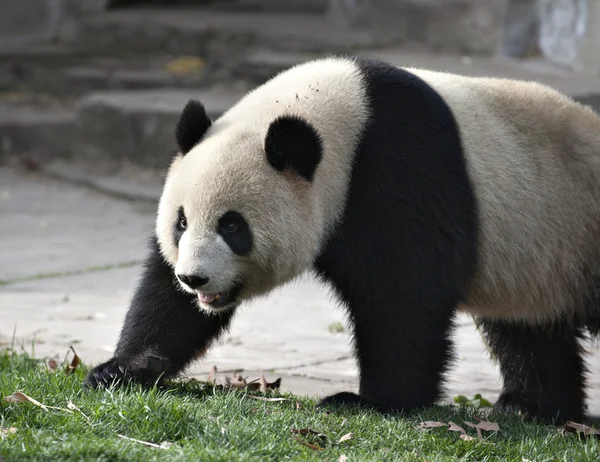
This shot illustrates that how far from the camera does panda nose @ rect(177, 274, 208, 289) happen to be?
Answer: 4473mm

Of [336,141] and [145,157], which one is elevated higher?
[336,141]

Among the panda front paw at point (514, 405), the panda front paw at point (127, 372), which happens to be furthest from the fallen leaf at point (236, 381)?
the panda front paw at point (514, 405)

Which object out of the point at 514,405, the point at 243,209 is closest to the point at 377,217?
the point at 243,209

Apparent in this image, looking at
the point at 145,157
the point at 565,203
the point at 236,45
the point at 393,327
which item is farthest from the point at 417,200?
the point at 236,45

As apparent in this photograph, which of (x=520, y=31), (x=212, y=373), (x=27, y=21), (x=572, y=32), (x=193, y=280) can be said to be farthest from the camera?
(x=27, y=21)

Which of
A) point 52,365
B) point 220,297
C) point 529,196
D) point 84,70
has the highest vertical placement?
point 529,196

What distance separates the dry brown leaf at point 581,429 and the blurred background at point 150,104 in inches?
32.7

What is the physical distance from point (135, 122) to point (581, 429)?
6.59 meters

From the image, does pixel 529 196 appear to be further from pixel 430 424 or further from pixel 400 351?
pixel 430 424

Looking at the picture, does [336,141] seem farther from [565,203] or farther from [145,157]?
[145,157]

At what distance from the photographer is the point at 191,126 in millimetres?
4926

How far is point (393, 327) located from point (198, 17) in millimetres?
8894

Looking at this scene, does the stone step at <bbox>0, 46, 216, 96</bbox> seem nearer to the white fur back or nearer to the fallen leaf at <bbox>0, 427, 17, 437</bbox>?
the white fur back

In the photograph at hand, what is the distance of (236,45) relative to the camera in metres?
12.6
